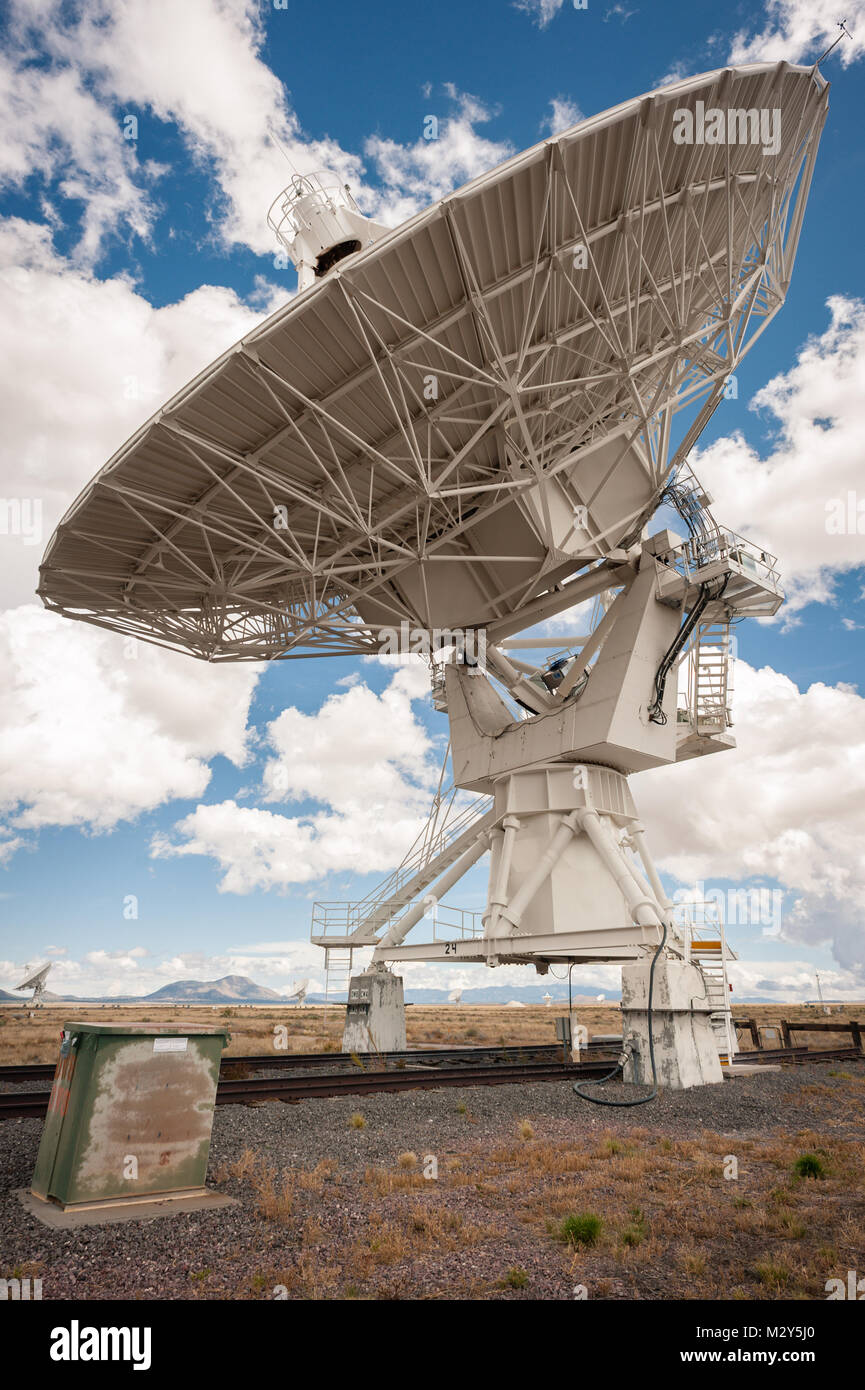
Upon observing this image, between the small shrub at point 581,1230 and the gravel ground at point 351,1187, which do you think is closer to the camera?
the gravel ground at point 351,1187

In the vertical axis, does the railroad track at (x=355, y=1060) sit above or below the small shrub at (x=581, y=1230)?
below

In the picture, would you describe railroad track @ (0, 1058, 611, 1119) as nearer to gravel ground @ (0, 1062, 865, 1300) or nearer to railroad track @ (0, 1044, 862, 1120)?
railroad track @ (0, 1044, 862, 1120)

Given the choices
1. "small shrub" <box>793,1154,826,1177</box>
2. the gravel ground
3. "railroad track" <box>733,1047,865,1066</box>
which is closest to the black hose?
the gravel ground

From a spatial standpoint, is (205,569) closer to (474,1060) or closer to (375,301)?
(375,301)

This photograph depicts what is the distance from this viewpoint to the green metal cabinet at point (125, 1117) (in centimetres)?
566

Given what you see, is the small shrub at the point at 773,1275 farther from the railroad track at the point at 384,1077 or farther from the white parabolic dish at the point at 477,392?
the white parabolic dish at the point at 477,392

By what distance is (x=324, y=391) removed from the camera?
1278cm

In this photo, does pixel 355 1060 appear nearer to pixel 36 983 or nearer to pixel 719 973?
pixel 719 973

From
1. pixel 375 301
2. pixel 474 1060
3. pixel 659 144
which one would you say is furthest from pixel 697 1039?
pixel 659 144

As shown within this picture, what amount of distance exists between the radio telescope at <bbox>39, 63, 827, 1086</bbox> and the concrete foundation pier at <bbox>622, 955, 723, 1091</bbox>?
0.18 feet

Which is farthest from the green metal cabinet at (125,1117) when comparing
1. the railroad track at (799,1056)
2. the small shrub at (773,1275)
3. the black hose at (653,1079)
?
the railroad track at (799,1056)

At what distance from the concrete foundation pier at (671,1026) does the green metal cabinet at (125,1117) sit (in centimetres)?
867

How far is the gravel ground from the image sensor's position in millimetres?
4496
